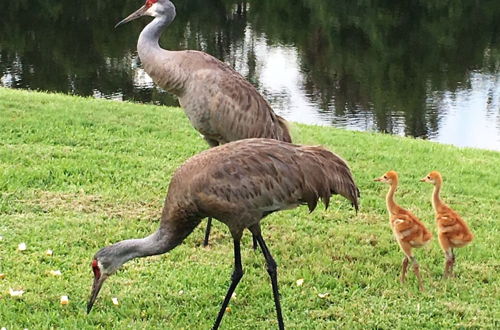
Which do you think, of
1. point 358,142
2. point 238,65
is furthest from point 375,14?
point 358,142

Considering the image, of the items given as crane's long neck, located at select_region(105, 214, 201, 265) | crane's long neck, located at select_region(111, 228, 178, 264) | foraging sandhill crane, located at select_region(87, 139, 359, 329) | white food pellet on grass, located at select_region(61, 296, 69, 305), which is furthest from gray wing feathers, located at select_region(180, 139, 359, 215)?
white food pellet on grass, located at select_region(61, 296, 69, 305)

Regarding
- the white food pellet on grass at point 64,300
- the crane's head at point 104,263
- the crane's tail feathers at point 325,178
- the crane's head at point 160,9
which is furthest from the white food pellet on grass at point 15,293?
the crane's head at point 160,9

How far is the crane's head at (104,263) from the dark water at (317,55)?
12007mm

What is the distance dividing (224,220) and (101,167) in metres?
3.28

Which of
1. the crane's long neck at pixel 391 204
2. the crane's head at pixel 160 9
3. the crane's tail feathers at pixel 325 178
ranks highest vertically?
the crane's head at pixel 160 9

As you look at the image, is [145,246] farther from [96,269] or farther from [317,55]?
[317,55]

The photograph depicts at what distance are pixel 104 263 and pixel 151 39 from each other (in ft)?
9.35

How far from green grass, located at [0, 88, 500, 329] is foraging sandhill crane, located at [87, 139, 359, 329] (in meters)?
0.44

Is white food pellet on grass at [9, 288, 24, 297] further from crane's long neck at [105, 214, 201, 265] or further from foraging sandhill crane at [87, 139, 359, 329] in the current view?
crane's long neck at [105, 214, 201, 265]

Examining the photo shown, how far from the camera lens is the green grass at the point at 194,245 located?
518cm

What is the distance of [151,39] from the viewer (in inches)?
275

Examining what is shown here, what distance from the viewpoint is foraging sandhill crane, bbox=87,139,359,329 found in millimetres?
4727

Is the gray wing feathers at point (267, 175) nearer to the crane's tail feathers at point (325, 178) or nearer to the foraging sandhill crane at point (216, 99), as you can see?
the crane's tail feathers at point (325, 178)

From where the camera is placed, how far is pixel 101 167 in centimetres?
781
